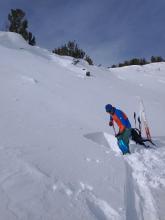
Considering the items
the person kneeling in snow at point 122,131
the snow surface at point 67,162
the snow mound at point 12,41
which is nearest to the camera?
the snow surface at point 67,162

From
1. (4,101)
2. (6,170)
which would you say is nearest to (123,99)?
(4,101)

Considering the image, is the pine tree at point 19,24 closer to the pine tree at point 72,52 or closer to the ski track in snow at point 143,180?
the pine tree at point 72,52

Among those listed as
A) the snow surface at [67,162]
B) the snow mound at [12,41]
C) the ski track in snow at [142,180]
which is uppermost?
the snow mound at [12,41]

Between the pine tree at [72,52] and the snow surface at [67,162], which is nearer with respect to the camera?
the snow surface at [67,162]

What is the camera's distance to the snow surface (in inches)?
170

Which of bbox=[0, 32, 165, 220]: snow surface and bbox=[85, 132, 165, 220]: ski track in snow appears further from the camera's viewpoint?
bbox=[85, 132, 165, 220]: ski track in snow

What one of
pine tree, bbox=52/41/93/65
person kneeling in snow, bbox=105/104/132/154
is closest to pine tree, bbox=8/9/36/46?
pine tree, bbox=52/41/93/65

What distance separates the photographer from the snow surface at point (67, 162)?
4.33 metres

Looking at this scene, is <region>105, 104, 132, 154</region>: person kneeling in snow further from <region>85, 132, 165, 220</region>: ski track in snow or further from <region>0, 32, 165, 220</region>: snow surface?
<region>0, 32, 165, 220</region>: snow surface

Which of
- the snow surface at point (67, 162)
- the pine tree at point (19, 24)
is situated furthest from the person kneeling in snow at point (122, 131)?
the pine tree at point (19, 24)

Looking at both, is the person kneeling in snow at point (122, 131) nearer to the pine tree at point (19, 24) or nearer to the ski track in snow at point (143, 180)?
the ski track in snow at point (143, 180)

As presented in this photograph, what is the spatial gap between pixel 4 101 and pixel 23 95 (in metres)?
1.85

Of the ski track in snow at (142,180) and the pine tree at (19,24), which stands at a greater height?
the pine tree at (19,24)

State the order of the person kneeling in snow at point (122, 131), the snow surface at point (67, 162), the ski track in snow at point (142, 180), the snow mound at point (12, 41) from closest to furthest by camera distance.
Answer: the snow surface at point (67, 162), the ski track in snow at point (142, 180), the person kneeling in snow at point (122, 131), the snow mound at point (12, 41)
